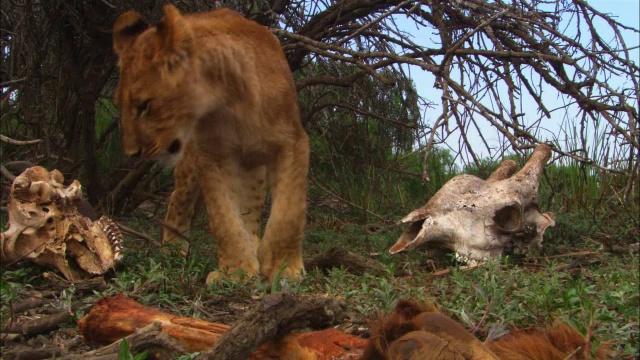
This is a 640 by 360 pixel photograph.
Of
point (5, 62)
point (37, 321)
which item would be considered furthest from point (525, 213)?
point (5, 62)

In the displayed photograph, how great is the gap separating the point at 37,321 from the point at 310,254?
8.35ft

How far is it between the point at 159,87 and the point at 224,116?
51 centimetres

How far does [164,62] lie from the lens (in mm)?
3824

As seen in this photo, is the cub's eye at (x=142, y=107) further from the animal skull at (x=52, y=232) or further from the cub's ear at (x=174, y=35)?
the animal skull at (x=52, y=232)

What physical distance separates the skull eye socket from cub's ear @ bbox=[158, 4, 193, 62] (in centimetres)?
25


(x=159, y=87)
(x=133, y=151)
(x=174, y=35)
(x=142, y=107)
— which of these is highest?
(x=174, y=35)

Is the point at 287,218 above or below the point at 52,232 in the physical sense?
above

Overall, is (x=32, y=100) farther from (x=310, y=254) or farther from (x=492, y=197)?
(x=492, y=197)

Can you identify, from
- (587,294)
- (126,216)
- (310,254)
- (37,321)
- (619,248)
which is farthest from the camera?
(126,216)

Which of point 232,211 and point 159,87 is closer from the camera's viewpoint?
point 159,87

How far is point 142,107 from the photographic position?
383 centimetres

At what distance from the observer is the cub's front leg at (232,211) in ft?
13.9

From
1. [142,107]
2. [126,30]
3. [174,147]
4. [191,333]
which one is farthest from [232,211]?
[191,333]

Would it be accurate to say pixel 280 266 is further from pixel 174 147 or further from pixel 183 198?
pixel 183 198
